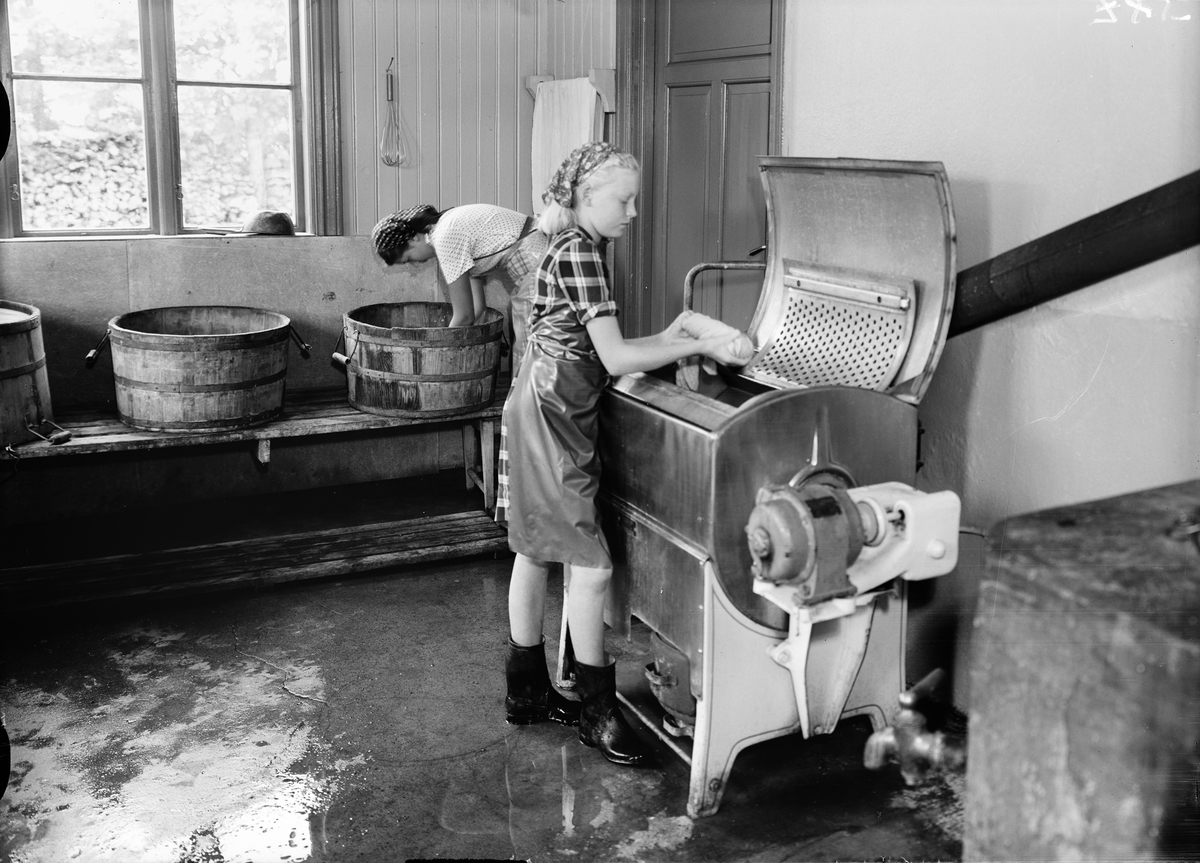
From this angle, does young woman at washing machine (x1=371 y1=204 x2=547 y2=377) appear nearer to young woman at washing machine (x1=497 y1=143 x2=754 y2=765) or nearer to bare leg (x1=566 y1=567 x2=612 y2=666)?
young woman at washing machine (x1=497 y1=143 x2=754 y2=765)

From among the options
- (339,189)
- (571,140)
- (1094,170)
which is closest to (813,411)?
(1094,170)

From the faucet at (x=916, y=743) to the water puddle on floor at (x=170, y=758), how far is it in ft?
5.02

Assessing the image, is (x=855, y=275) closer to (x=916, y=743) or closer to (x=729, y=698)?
(x=729, y=698)

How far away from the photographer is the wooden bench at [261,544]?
4.50m

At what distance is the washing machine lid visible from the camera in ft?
9.97

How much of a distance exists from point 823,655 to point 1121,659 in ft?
5.08

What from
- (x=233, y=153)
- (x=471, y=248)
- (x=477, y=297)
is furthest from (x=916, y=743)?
(x=233, y=153)

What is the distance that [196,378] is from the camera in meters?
4.65

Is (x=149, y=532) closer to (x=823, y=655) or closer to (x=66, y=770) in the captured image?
(x=66, y=770)

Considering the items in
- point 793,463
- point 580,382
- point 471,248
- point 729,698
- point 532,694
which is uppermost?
point 471,248

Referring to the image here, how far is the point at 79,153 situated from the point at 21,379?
5.28 feet

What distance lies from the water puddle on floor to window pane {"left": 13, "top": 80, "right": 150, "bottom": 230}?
2358 mm

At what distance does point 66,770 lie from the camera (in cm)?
333

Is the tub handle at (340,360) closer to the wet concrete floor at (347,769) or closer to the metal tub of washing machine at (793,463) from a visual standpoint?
the wet concrete floor at (347,769)
